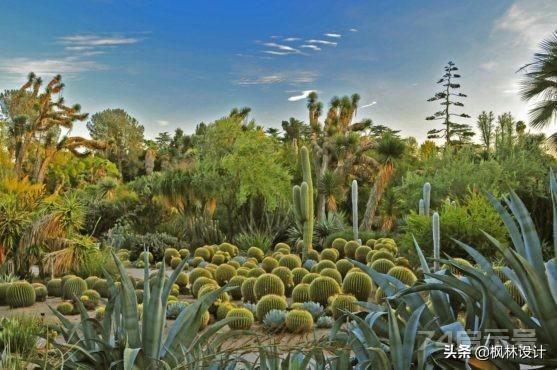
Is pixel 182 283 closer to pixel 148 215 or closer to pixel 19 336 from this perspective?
pixel 19 336

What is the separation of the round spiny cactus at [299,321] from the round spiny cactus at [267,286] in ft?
5.77

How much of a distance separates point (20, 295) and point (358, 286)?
202 inches

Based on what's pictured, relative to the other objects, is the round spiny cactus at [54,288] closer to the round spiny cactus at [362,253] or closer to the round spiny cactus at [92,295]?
the round spiny cactus at [92,295]

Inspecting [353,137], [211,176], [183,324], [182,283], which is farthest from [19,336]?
[353,137]

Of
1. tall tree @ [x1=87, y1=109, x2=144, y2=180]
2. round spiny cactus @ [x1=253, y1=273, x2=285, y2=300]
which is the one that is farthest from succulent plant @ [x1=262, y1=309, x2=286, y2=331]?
tall tree @ [x1=87, y1=109, x2=144, y2=180]

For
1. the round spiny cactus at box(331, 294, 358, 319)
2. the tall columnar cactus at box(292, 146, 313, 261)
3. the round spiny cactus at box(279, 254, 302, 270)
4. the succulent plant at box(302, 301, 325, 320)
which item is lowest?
the succulent plant at box(302, 301, 325, 320)

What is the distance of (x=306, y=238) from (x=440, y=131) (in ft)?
105

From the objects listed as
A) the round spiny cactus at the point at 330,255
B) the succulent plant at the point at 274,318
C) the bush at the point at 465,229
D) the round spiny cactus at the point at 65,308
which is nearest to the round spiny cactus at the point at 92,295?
the round spiny cactus at the point at 65,308

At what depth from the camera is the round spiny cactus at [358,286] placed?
28.4 ft

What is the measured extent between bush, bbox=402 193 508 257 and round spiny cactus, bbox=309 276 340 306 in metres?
3.30

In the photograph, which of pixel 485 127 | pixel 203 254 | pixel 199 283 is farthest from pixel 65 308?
pixel 485 127

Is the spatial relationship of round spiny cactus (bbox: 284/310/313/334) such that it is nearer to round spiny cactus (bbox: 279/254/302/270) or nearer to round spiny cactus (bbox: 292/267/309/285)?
round spiny cactus (bbox: 292/267/309/285)

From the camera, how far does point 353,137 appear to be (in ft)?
92.1

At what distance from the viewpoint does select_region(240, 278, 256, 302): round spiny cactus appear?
29.1ft
